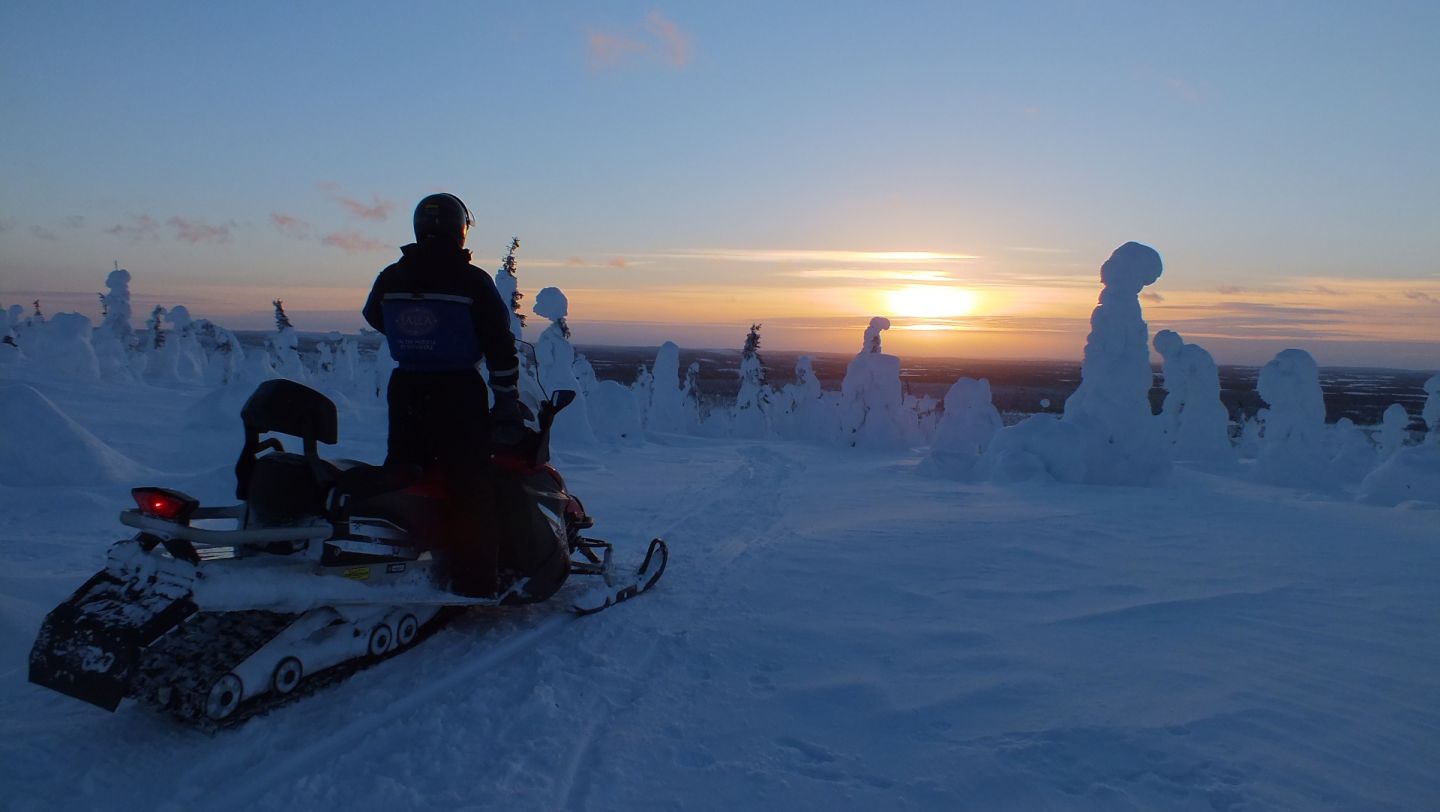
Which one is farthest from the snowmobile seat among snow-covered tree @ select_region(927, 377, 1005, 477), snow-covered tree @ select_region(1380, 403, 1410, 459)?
snow-covered tree @ select_region(1380, 403, 1410, 459)

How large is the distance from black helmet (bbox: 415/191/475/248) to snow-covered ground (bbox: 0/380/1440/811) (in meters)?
2.12

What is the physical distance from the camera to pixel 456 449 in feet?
12.0

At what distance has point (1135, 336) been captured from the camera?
61.1 feet

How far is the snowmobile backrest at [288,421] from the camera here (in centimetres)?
306

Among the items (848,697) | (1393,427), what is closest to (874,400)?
(1393,427)

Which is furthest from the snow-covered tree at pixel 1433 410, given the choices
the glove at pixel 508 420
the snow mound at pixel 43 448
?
the snow mound at pixel 43 448

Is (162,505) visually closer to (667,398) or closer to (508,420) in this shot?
(508,420)

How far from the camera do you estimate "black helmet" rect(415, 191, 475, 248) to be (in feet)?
12.0

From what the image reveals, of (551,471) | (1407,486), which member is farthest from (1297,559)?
(1407,486)

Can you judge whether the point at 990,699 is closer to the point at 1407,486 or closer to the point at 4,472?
the point at 4,472

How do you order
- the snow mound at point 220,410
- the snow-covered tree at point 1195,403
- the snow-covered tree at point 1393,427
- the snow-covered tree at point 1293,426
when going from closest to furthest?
the snow mound at point 220,410, the snow-covered tree at point 1293,426, the snow-covered tree at point 1195,403, the snow-covered tree at point 1393,427

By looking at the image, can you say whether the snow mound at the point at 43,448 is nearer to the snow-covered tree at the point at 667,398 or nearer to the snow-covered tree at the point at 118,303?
the snow-covered tree at the point at 667,398

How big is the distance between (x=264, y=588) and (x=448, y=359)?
127cm

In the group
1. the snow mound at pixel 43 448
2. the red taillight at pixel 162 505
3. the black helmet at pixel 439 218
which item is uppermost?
the black helmet at pixel 439 218
